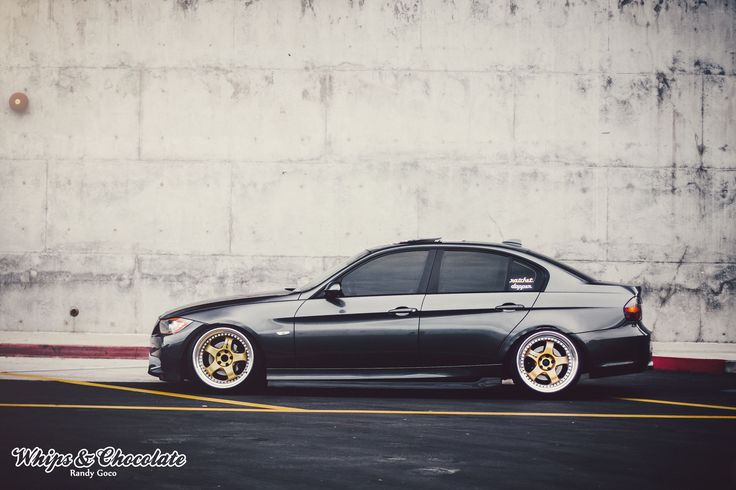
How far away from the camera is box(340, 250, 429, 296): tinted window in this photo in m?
9.91

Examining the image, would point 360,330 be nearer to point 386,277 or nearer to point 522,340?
point 386,277

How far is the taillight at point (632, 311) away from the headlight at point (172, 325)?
3850 millimetres

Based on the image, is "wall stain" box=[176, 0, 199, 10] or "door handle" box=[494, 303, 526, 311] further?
"wall stain" box=[176, 0, 199, 10]

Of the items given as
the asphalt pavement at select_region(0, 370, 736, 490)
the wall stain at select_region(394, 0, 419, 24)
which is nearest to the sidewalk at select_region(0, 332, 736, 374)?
the asphalt pavement at select_region(0, 370, 736, 490)

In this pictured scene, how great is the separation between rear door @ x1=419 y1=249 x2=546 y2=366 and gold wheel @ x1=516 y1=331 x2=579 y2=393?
24 cm

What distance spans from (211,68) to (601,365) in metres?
9.14

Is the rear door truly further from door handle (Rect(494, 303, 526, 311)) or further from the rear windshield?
the rear windshield

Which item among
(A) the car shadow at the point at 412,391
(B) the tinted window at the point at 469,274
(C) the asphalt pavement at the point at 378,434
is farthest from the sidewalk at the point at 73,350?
(B) the tinted window at the point at 469,274

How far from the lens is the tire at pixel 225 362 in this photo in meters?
9.78

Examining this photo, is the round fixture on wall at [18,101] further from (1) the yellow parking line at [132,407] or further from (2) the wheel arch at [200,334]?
(1) the yellow parking line at [132,407]

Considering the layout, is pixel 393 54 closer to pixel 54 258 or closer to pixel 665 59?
pixel 665 59

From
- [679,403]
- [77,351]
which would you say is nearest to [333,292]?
[679,403]

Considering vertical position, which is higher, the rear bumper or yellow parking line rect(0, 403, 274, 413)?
the rear bumper

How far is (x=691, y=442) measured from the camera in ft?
24.5
